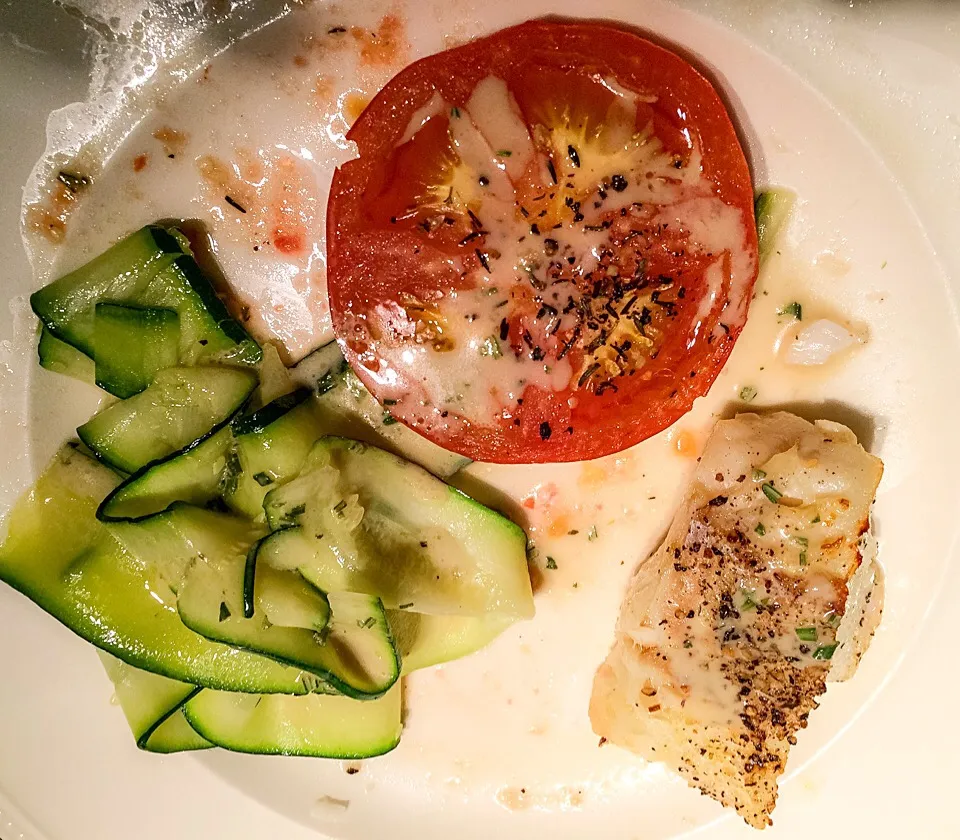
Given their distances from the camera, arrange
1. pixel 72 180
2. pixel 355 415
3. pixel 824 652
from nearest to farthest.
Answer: pixel 824 652 < pixel 72 180 < pixel 355 415

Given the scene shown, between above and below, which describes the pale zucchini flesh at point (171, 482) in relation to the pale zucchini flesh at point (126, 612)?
above

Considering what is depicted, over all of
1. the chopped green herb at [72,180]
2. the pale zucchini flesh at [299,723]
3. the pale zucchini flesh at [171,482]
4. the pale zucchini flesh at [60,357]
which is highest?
the chopped green herb at [72,180]

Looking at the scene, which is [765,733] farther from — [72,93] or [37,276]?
[72,93]

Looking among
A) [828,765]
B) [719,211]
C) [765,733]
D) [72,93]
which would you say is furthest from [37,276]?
[828,765]

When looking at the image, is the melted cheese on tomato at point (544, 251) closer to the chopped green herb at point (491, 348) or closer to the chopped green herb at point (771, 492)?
the chopped green herb at point (491, 348)

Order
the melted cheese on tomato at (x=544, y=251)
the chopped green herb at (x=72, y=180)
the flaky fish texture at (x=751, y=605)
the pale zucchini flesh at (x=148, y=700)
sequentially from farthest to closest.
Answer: the pale zucchini flesh at (x=148, y=700) < the chopped green herb at (x=72, y=180) < the flaky fish texture at (x=751, y=605) < the melted cheese on tomato at (x=544, y=251)

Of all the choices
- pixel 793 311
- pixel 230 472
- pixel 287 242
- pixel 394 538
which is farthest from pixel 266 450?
pixel 793 311

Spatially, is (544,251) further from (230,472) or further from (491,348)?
(230,472)

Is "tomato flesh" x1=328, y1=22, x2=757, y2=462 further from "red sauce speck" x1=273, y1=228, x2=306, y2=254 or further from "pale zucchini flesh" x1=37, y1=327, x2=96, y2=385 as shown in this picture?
"pale zucchini flesh" x1=37, y1=327, x2=96, y2=385

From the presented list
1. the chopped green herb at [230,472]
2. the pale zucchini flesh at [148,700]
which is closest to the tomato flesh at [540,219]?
the chopped green herb at [230,472]
